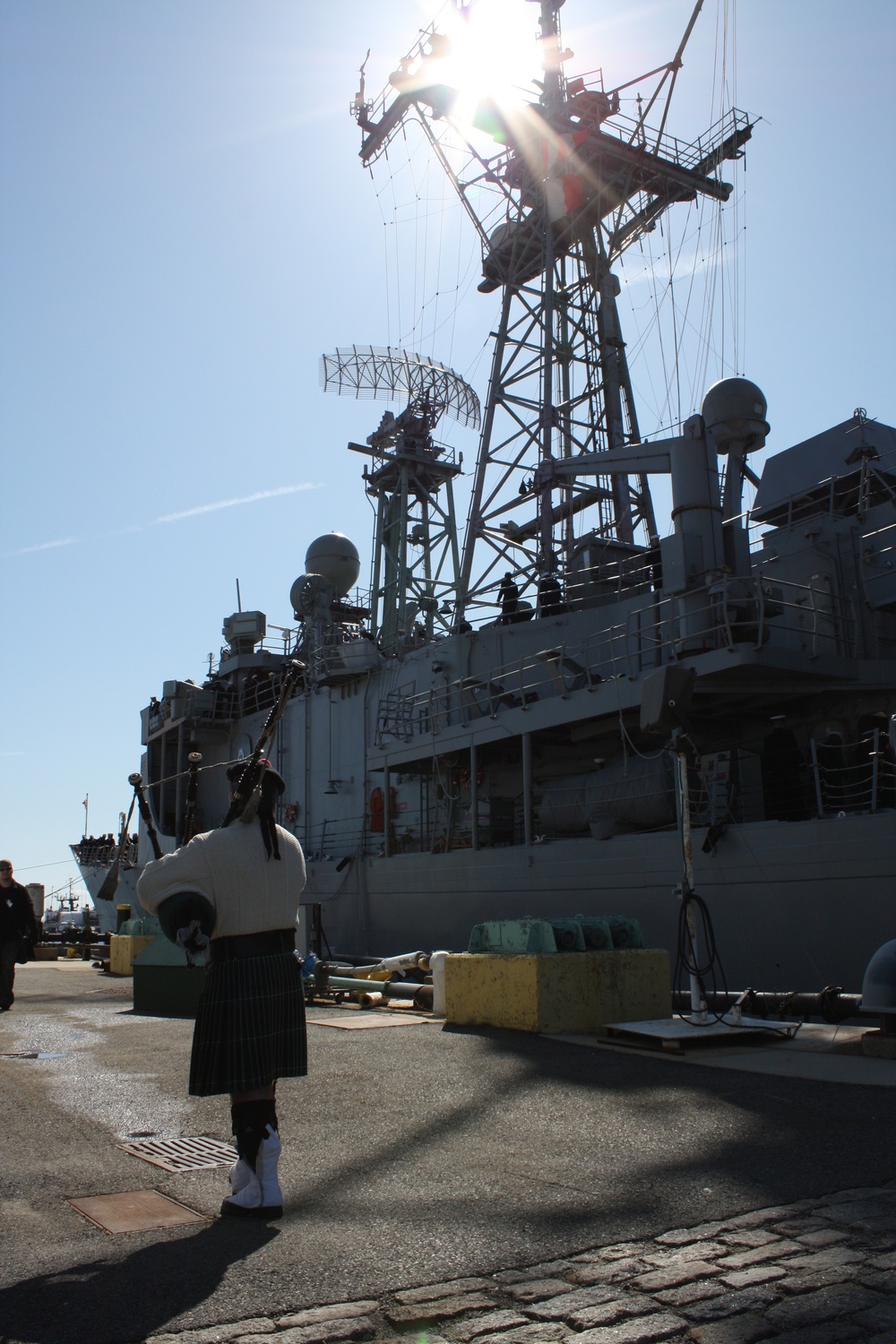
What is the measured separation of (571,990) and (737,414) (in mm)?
8947

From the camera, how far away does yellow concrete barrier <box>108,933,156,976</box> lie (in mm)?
15953

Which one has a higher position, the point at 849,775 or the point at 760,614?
the point at 760,614

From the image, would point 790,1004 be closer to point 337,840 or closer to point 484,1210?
point 484,1210

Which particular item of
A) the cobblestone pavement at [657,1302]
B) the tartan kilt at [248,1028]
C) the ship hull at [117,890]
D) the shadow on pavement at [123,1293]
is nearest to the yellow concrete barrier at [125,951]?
the ship hull at [117,890]

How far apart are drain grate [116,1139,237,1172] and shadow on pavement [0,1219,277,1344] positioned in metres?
0.93

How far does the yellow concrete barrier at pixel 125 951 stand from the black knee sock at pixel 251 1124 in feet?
43.7

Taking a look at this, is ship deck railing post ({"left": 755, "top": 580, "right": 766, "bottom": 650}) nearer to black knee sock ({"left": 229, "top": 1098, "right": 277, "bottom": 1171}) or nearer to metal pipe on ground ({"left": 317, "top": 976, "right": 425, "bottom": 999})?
metal pipe on ground ({"left": 317, "top": 976, "right": 425, "bottom": 999})

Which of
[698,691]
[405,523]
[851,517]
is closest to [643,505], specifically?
[405,523]

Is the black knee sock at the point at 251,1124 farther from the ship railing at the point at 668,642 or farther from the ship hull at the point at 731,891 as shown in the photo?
the ship railing at the point at 668,642

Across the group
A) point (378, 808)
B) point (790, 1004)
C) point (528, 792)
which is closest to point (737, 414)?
point (528, 792)

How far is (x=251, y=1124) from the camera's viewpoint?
10.7ft

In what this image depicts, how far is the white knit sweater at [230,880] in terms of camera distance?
3.34m

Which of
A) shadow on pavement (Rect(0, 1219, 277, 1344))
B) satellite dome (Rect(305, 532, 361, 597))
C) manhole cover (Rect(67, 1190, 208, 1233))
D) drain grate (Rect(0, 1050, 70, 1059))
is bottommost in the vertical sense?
drain grate (Rect(0, 1050, 70, 1059))

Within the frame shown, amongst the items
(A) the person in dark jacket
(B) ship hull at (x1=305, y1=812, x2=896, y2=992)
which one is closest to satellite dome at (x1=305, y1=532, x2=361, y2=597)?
(B) ship hull at (x1=305, y1=812, x2=896, y2=992)
